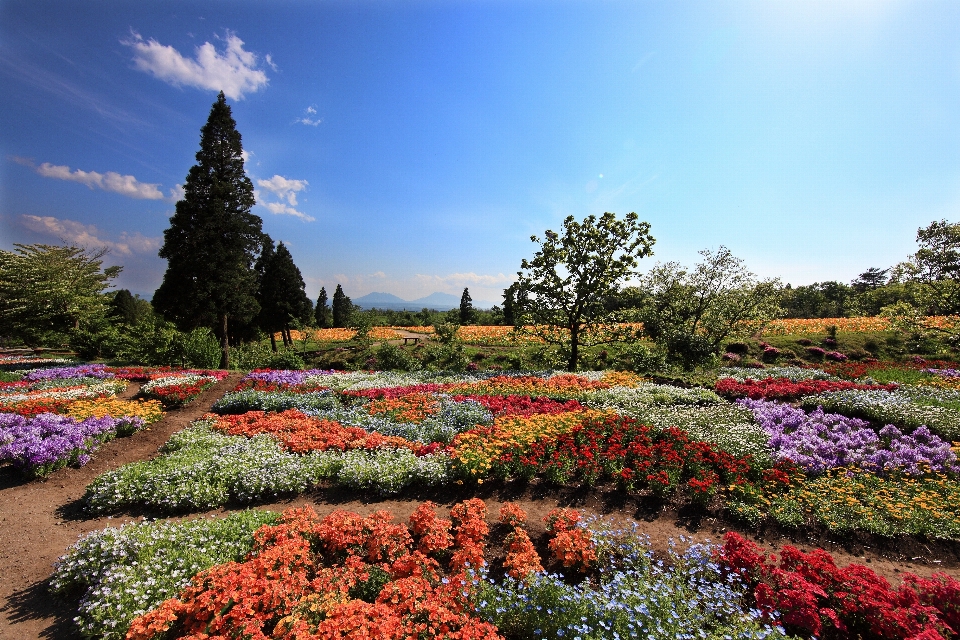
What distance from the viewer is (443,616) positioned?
11.4 ft

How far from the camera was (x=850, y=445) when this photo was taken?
764 centimetres

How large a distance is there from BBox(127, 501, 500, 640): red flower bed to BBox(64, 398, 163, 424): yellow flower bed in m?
7.99

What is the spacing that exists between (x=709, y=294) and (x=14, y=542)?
951 inches

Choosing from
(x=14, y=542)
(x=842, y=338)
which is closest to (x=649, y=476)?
(x=14, y=542)

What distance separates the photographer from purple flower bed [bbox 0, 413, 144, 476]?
7.16 m

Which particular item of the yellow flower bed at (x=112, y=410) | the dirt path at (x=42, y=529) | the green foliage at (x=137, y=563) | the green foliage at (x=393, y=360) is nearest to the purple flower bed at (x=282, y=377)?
the yellow flower bed at (x=112, y=410)

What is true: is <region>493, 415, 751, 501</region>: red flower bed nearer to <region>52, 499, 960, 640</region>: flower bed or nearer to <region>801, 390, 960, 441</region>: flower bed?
<region>52, 499, 960, 640</region>: flower bed

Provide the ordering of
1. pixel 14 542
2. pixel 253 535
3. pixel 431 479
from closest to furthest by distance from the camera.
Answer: pixel 253 535 < pixel 14 542 < pixel 431 479

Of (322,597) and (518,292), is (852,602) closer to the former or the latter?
(322,597)

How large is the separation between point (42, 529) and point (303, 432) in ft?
13.3

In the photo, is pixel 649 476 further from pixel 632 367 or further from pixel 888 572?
pixel 632 367

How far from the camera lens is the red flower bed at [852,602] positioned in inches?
131

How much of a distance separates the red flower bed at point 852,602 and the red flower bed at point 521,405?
20.2ft

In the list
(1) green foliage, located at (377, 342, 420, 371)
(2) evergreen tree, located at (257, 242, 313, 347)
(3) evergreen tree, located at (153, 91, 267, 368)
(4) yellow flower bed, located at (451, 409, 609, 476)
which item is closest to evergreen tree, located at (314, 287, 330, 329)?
(2) evergreen tree, located at (257, 242, 313, 347)
